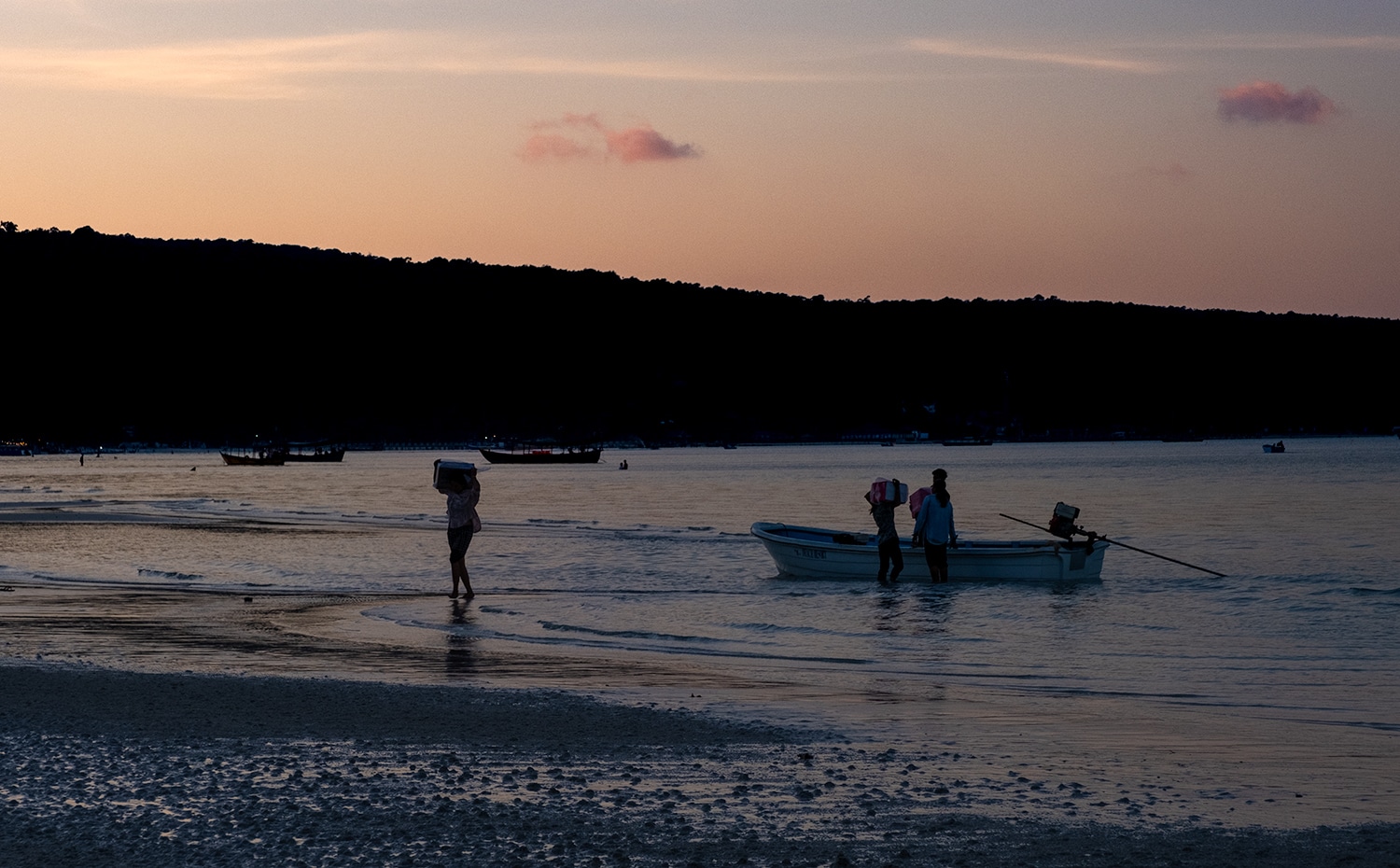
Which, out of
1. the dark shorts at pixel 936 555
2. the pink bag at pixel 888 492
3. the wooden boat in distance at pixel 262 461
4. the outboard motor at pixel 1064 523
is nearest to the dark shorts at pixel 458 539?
the pink bag at pixel 888 492

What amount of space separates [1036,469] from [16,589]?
130 m

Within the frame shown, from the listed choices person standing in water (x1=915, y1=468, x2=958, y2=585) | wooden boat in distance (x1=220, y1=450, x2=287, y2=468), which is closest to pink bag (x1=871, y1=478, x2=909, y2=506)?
person standing in water (x1=915, y1=468, x2=958, y2=585)

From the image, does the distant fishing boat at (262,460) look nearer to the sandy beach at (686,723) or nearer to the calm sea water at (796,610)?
the calm sea water at (796,610)

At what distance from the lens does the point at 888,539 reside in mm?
26812

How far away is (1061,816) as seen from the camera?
8.95m

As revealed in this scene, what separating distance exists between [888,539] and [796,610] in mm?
3791

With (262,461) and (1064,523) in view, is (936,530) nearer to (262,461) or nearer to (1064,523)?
(1064,523)

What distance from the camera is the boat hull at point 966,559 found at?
27.6 metres

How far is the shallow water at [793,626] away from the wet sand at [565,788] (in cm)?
68

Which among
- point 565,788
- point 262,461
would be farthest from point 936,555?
point 262,461

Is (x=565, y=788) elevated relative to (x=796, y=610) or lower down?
elevated

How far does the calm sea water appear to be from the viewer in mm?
14969

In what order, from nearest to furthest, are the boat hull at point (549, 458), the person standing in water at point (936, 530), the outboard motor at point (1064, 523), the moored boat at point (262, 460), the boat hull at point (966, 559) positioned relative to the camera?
1. the person standing in water at point (936, 530)
2. the boat hull at point (966, 559)
3. the outboard motor at point (1064, 523)
4. the moored boat at point (262, 460)
5. the boat hull at point (549, 458)

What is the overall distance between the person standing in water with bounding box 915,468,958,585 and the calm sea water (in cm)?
48
